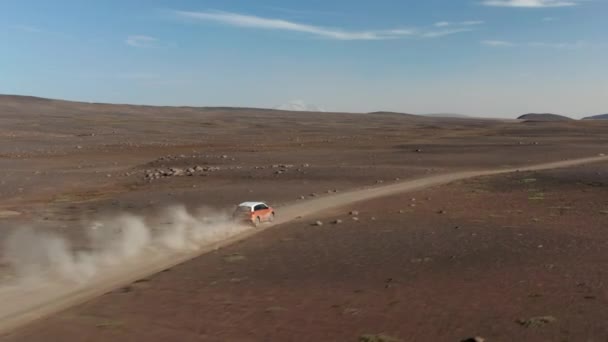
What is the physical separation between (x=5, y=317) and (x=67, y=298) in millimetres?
2191

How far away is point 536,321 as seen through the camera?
47.9 ft

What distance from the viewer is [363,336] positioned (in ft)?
47.3

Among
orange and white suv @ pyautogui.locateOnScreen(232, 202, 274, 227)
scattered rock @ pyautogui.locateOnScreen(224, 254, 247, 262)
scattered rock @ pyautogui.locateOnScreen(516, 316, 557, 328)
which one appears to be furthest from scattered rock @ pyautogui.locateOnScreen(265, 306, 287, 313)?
orange and white suv @ pyautogui.locateOnScreen(232, 202, 274, 227)

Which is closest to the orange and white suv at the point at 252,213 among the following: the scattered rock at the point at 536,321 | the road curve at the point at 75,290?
the road curve at the point at 75,290

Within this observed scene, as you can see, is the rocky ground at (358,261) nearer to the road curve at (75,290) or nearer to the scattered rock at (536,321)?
the scattered rock at (536,321)

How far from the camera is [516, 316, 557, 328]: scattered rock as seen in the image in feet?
47.2

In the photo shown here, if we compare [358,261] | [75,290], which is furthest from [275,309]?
[75,290]

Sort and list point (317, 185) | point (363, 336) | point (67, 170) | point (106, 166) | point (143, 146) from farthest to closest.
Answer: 1. point (143, 146)
2. point (106, 166)
3. point (67, 170)
4. point (317, 185)
5. point (363, 336)

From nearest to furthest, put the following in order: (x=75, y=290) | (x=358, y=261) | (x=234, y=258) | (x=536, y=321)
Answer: (x=536, y=321), (x=75, y=290), (x=358, y=261), (x=234, y=258)

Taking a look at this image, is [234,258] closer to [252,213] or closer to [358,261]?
[358,261]

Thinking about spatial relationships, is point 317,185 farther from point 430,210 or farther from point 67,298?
point 67,298

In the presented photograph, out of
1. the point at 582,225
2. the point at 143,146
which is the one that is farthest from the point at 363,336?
the point at 143,146

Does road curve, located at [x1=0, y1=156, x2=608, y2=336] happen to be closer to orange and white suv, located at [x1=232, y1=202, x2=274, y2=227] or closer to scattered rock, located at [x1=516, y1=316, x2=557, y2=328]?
orange and white suv, located at [x1=232, y1=202, x2=274, y2=227]

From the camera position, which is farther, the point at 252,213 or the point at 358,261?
the point at 252,213
